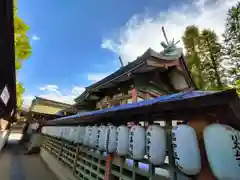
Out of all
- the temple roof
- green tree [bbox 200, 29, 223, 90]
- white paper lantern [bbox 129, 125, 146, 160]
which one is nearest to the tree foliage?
green tree [bbox 200, 29, 223, 90]

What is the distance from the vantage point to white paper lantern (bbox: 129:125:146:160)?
267 cm

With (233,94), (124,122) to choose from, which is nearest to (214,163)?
(233,94)

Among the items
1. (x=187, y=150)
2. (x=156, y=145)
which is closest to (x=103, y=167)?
(x=156, y=145)

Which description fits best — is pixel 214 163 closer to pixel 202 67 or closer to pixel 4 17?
pixel 4 17

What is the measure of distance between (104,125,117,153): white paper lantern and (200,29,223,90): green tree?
18829 millimetres

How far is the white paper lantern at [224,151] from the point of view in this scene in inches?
59.1

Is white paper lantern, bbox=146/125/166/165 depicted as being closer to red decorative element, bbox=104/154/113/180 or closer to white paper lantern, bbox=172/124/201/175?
white paper lantern, bbox=172/124/201/175

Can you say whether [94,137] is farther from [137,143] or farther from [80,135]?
[137,143]

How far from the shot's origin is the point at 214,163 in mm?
1622

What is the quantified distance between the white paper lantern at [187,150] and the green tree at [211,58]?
19.7m

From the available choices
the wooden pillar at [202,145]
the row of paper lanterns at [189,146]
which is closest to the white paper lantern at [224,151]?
the row of paper lanterns at [189,146]

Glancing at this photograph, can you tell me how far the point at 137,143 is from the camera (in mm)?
2734

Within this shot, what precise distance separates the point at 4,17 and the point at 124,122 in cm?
289

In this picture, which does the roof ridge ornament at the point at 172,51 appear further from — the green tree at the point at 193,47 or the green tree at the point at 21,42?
the green tree at the point at 193,47
